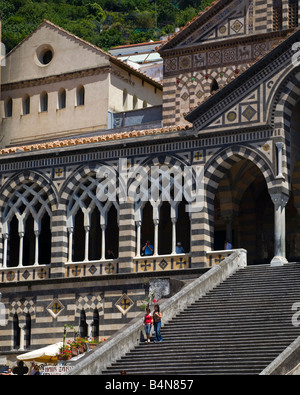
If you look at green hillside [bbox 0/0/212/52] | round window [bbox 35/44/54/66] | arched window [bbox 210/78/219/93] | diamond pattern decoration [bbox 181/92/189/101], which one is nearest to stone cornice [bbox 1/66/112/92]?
round window [bbox 35/44/54/66]

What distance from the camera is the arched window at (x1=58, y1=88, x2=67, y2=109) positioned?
55.8 metres

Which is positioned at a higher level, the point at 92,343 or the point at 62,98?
the point at 62,98

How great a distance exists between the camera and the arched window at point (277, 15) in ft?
158

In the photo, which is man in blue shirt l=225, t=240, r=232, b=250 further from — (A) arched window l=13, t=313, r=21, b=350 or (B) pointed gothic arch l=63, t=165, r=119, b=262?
(A) arched window l=13, t=313, r=21, b=350

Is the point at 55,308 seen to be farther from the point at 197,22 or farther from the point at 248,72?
the point at 197,22

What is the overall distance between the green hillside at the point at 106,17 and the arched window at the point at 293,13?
172 ft

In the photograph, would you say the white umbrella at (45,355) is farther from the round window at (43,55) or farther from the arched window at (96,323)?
the round window at (43,55)

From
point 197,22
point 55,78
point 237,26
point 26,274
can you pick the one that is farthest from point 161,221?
point 55,78

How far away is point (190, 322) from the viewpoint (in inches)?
1382

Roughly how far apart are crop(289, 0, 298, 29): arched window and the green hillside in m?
52.5

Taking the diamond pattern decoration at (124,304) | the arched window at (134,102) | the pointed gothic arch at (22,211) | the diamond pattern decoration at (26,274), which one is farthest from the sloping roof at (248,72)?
the arched window at (134,102)

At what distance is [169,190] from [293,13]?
10740mm

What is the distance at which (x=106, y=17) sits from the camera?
125m

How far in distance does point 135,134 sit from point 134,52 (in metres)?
48.3
